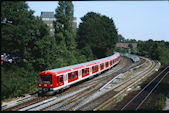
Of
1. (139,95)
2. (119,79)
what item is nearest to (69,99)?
(139,95)

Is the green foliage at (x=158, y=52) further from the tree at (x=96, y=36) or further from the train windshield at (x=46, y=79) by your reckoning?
the train windshield at (x=46, y=79)

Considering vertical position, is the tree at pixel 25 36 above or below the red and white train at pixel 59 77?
above

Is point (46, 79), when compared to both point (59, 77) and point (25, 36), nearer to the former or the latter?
point (59, 77)

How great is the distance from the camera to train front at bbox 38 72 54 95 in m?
19.2

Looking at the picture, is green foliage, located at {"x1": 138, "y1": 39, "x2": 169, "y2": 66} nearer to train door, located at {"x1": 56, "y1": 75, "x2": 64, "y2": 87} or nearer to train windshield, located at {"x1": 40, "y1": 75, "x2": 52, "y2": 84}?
train door, located at {"x1": 56, "y1": 75, "x2": 64, "y2": 87}

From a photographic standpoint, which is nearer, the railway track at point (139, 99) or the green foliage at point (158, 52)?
the railway track at point (139, 99)

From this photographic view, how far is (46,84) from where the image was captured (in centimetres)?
1939

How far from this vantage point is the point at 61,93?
69.4 ft

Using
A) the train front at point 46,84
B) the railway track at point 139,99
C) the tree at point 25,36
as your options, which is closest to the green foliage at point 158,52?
the railway track at point 139,99

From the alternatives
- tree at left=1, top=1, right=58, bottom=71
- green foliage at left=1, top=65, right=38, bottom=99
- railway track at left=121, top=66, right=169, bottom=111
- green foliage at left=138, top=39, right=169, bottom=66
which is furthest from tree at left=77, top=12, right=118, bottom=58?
railway track at left=121, top=66, right=169, bottom=111

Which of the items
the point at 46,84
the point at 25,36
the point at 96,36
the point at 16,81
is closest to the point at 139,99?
the point at 46,84

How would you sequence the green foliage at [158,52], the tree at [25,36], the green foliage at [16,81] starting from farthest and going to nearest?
the green foliage at [158,52] < the tree at [25,36] < the green foliage at [16,81]

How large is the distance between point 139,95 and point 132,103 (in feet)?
9.65

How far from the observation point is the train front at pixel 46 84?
1920cm
